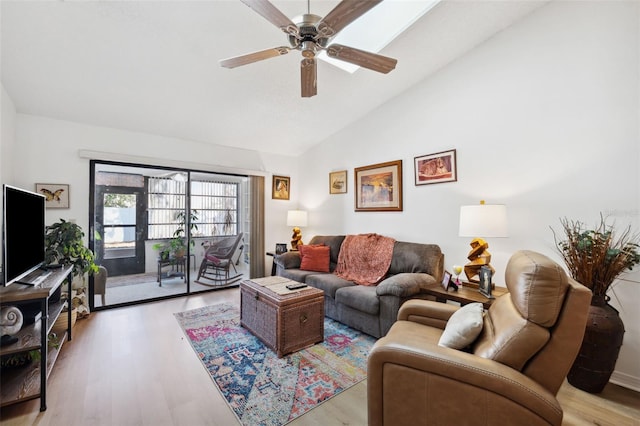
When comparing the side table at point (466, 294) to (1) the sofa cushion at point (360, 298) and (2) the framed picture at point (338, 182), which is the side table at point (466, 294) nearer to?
(1) the sofa cushion at point (360, 298)

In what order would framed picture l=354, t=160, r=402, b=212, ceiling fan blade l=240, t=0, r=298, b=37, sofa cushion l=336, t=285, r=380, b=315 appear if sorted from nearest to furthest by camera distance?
ceiling fan blade l=240, t=0, r=298, b=37
sofa cushion l=336, t=285, r=380, b=315
framed picture l=354, t=160, r=402, b=212

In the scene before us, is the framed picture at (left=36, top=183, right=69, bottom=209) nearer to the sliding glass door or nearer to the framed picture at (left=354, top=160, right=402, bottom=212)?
the sliding glass door

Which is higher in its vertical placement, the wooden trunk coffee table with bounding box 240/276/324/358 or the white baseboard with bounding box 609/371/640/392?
the wooden trunk coffee table with bounding box 240/276/324/358

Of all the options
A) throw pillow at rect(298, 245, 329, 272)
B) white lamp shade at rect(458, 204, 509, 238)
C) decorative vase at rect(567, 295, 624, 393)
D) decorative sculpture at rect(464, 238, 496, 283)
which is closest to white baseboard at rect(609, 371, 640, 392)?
decorative vase at rect(567, 295, 624, 393)

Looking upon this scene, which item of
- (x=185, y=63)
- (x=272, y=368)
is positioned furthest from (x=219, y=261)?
(x=185, y=63)

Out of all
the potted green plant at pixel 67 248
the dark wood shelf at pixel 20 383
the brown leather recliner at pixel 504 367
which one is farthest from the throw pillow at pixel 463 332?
the potted green plant at pixel 67 248

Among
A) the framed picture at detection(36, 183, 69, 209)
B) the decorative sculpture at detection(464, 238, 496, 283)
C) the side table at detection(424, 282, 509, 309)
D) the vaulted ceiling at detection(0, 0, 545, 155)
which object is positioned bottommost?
the side table at detection(424, 282, 509, 309)

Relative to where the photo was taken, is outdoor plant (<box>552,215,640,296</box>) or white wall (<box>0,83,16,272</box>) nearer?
outdoor plant (<box>552,215,640,296</box>)

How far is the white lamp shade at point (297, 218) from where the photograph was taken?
4758mm

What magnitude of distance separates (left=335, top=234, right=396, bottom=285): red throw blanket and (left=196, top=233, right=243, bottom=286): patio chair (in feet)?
6.30

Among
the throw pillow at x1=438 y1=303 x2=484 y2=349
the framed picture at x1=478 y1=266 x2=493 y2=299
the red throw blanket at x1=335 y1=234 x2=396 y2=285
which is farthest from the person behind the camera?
the red throw blanket at x1=335 y1=234 x2=396 y2=285

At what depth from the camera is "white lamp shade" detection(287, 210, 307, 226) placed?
4758mm

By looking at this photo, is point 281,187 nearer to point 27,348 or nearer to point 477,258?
point 477,258

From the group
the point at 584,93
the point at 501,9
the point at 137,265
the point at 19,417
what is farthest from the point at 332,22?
the point at 137,265
